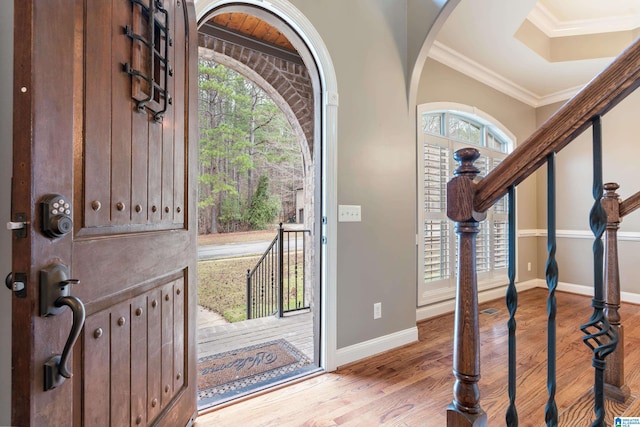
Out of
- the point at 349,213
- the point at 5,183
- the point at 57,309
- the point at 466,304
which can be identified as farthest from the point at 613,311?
the point at 5,183

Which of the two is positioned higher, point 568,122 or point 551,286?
point 568,122

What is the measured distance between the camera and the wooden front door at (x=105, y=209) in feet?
1.88

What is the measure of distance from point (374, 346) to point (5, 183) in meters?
2.20

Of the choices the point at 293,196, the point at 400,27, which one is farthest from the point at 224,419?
the point at 293,196

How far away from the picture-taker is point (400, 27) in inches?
95.6

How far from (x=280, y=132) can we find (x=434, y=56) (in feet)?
9.79

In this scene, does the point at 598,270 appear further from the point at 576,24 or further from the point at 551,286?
the point at 576,24

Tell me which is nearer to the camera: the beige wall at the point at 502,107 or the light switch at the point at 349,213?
the light switch at the point at 349,213

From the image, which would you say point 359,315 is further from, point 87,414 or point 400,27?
point 400,27

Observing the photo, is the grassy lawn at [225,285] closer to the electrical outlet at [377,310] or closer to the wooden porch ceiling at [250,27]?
the electrical outlet at [377,310]

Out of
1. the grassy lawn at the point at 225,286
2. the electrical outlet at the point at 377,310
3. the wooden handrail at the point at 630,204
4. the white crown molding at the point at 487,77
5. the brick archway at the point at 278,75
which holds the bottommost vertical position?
the grassy lawn at the point at 225,286

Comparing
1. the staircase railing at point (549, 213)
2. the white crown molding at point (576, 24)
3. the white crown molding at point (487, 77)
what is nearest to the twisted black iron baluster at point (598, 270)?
the staircase railing at point (549, 213)

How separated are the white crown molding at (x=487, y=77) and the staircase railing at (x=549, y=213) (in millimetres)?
2938

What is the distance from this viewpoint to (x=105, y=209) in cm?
83
